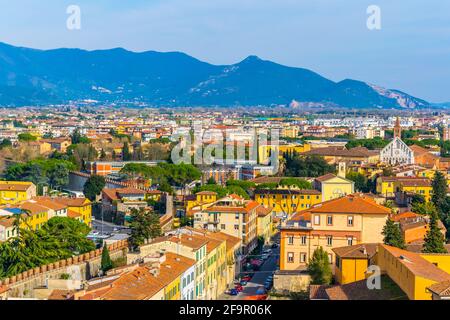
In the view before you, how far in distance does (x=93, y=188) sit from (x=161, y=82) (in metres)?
122

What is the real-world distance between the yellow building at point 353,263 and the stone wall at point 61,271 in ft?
12.3

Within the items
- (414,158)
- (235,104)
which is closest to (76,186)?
(414,158)

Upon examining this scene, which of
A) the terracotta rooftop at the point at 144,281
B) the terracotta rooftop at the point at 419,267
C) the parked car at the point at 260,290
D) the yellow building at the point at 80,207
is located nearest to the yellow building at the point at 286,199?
the yellow building at the point at 80,207

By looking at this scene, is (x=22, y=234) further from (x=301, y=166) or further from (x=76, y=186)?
(x=301, y=166)

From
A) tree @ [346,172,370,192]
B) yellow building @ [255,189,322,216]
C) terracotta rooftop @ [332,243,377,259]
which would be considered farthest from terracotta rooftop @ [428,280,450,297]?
tree @ [346,172,370,192]

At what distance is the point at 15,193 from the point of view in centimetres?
2273

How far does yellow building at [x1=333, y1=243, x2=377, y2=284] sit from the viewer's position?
1056 centimetres

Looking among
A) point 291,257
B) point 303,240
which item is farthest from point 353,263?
point 291,257

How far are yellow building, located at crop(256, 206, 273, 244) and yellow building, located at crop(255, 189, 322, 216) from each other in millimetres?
1995

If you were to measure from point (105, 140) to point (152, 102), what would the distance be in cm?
9452

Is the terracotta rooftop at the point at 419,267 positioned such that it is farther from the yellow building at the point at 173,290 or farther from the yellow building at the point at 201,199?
the yellow building at the point at 201,199

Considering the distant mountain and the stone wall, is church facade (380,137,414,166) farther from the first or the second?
the distant mountain

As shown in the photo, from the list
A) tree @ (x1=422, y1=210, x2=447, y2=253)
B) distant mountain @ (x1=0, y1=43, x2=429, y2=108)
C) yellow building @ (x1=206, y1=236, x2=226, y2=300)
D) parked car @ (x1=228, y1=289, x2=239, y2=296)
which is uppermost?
distant mountain @ (x1=0, y1=43, x2=429, y2=108)

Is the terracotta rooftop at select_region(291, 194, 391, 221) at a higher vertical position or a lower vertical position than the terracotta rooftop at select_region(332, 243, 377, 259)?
higher
